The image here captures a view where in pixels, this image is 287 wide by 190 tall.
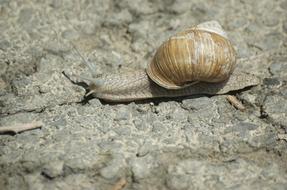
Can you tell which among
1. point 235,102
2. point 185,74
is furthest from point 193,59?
point 235,102

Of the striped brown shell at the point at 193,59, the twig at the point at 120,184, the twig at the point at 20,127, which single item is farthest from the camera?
the striped brown shell at the point at 193,59

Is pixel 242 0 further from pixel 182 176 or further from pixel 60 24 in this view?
pixel 182 176

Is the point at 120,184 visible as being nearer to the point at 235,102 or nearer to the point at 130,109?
the point at 130,109

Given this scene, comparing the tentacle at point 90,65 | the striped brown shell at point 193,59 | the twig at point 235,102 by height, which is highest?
the striped brown shell at point 193,59

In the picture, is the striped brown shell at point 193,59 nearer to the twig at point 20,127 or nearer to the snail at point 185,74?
the snail at point 185,74

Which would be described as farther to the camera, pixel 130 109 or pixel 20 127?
pixel 130 109

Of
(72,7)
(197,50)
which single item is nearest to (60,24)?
(72,7)

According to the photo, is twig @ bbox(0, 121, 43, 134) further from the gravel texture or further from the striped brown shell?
the striped brown shell

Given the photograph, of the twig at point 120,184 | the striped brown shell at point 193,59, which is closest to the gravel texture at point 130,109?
the twig at point 120,184

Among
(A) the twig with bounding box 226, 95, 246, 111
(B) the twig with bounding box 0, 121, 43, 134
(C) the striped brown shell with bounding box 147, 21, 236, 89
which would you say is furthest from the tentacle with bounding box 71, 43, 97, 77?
(A) the twig with bounding box 226, 95, 246, 111
